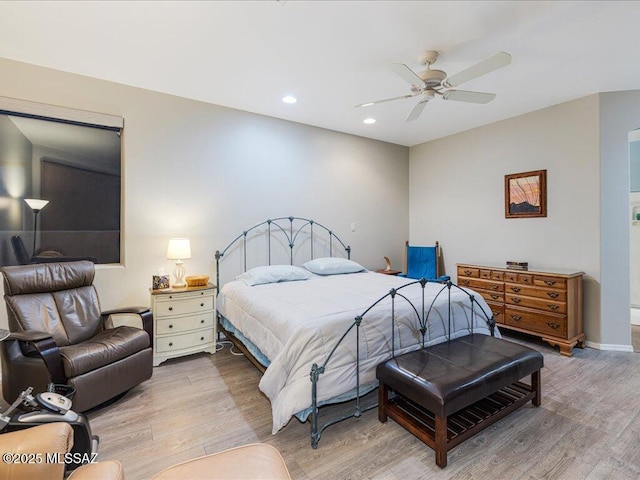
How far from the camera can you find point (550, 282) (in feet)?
11.4

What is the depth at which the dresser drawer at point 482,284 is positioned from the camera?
3.98 meters

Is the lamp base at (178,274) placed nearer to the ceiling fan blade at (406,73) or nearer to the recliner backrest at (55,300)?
the recliner backrest at (55,300)

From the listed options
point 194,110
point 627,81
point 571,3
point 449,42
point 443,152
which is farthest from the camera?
point 443,152

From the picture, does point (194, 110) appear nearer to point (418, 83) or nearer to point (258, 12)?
point (258, 12)

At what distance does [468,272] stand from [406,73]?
2.94m

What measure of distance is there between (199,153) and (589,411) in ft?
14.6

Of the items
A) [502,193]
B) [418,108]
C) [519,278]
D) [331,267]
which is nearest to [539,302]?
[519,278]

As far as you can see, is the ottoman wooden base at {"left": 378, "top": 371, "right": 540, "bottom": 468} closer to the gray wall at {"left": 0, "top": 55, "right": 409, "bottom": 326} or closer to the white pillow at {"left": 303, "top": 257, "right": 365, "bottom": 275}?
the white pillow at {"left": 303, "top": 257, "right": 365, "bottom": 275}

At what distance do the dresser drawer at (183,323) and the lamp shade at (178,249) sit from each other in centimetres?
65

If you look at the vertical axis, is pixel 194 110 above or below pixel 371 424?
above

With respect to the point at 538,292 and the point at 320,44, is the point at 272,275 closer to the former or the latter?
the point at 320,44

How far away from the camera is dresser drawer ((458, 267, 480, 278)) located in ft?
13.9

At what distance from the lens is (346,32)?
7.95 feet

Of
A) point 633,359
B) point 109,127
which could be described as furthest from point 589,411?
point 109,127
